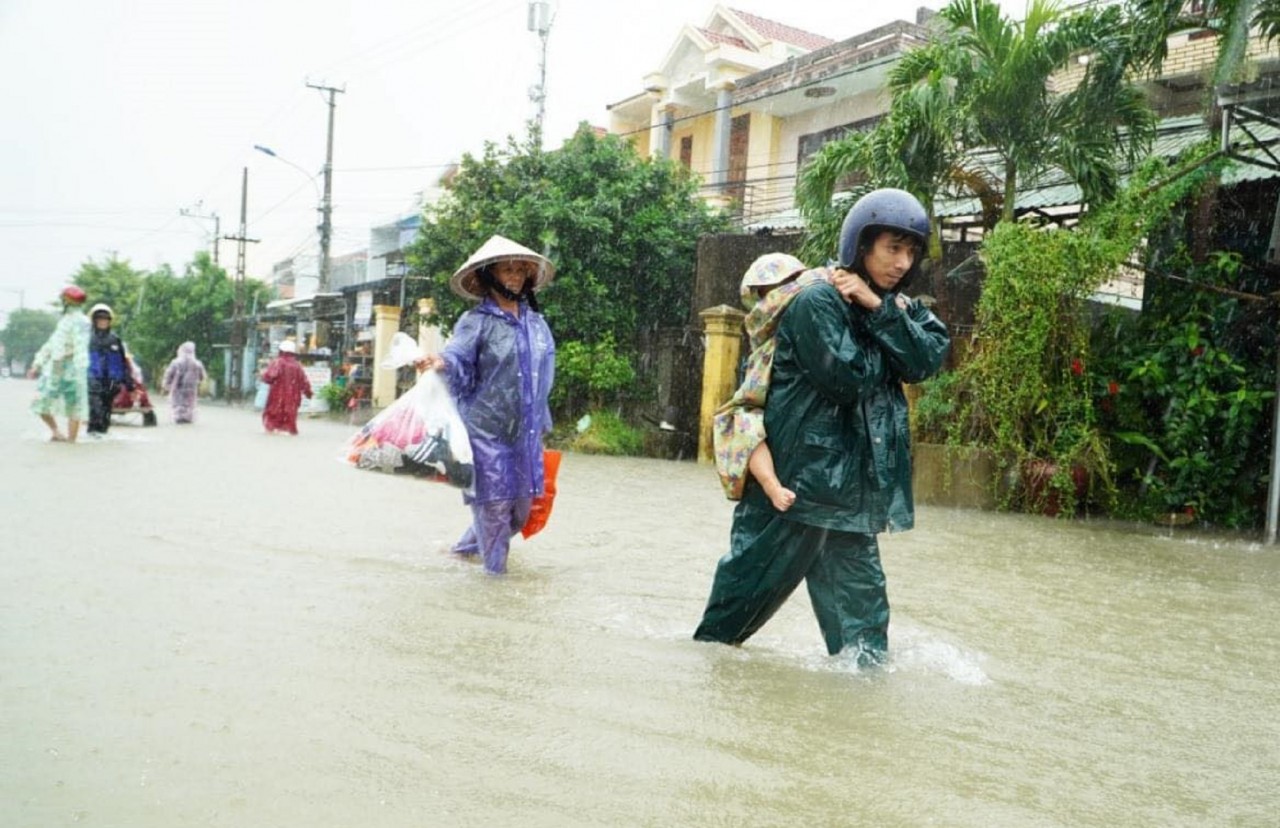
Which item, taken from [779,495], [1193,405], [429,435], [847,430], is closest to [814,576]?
[779,495]

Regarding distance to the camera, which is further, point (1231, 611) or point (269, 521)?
point (269, 521)

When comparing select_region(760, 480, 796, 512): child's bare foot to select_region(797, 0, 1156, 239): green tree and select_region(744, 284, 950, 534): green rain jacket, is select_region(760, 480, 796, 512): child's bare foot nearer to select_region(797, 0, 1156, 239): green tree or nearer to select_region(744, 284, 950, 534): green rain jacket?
select_region(744, 284, 950, 534): green rain jacket

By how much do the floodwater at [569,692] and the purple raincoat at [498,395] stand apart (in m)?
0.49

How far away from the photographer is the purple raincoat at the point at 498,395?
17.1 ft

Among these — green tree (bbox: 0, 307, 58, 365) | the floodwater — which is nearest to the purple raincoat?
the floodwater

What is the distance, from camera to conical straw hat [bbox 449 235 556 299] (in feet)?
17.1

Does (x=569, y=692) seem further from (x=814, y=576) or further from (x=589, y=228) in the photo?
(x=589, y=228)

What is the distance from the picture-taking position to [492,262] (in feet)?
17.2

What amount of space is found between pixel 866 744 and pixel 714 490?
8.39m

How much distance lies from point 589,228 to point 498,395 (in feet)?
40.1

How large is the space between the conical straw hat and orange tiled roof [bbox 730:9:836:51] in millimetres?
22008

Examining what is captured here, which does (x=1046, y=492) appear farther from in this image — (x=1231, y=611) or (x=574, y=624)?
(x=574, y=624)

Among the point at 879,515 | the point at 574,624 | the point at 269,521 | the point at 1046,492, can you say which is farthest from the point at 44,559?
the point at 1046,492

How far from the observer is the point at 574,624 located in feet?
13.7
